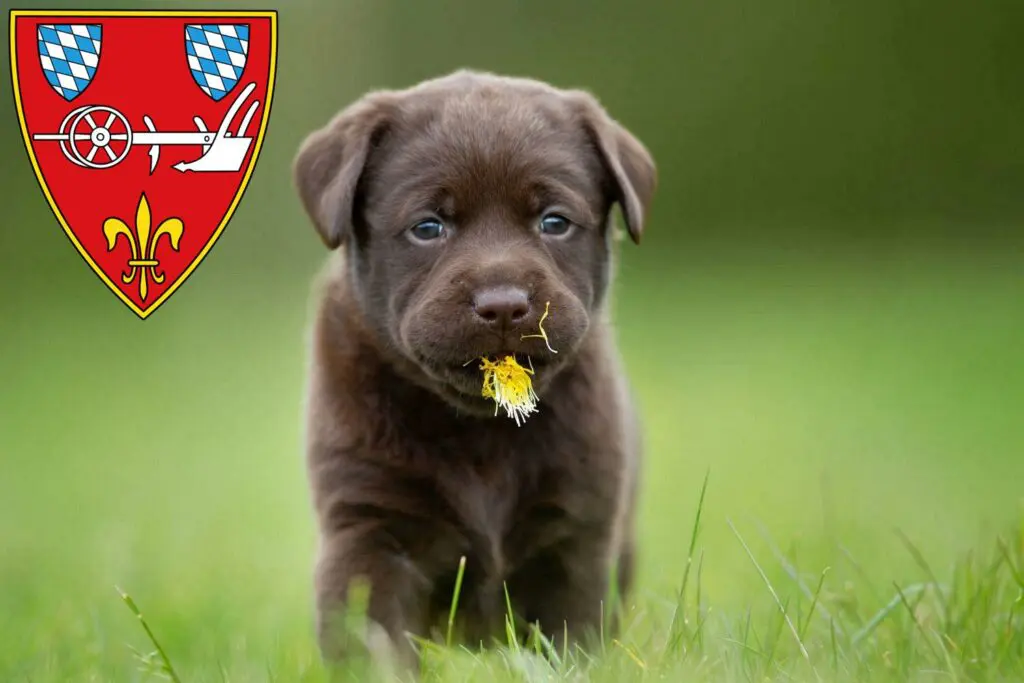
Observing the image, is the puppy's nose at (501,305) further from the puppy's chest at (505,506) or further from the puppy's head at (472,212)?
the puppy's chest at (505,506)

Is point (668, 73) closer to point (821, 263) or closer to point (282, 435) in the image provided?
point (821, 263)

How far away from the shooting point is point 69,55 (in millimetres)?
3762

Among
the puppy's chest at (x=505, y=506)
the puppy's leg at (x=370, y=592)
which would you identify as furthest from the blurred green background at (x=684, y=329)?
the puppy's chest at (x=505, y=506)

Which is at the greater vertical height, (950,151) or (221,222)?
(221,222)

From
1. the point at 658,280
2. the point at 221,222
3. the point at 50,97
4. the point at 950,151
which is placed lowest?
the point at 658,280

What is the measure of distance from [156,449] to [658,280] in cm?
636

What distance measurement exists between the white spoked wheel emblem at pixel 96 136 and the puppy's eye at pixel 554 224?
124 centimetres

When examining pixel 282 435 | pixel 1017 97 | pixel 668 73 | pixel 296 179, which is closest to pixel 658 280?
pixel 668 73

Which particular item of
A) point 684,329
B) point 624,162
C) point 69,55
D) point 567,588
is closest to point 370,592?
point 567,588

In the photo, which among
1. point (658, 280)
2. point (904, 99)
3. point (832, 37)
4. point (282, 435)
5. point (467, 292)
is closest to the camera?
point (467, 292)

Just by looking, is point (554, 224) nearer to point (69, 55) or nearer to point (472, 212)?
point (472, 212)

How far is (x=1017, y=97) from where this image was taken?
6.10m

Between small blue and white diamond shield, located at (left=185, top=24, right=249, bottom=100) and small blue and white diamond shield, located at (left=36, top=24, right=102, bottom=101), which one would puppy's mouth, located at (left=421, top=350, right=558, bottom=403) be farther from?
small blue and white diamond shield, located at (left=36, top=24, right=102, bottom=101)

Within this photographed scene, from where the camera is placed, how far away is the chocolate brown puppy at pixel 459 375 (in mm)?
3410
